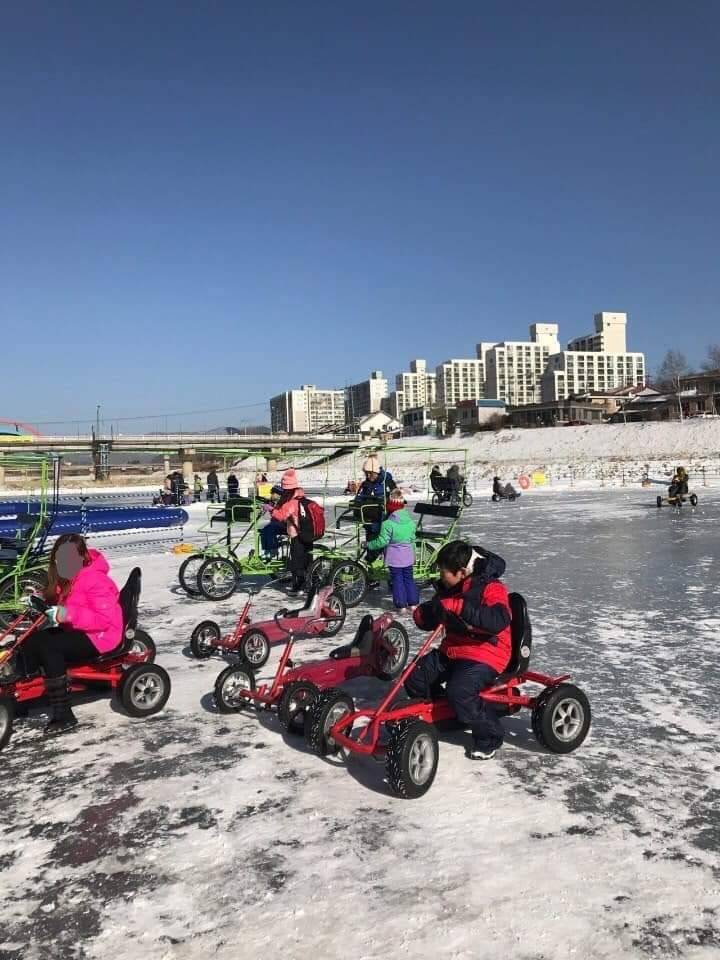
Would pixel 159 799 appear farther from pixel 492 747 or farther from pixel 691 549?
pixel 691 549

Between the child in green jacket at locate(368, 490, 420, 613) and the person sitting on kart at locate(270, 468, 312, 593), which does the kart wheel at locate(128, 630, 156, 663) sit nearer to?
the child in green jacket at locate(368, 490, 420, 613)

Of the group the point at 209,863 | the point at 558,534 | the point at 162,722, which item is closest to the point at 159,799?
the point at 209,863

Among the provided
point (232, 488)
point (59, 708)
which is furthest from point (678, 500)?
point (59, 708)

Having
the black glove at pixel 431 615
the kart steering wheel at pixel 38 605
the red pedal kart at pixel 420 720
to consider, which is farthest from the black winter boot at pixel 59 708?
the black glove at pixel 431 615

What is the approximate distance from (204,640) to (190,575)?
3.50m

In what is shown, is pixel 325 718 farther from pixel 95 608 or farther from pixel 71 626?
pixel 71 626

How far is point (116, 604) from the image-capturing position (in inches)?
208

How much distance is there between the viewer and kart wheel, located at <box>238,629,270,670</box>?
640 cm

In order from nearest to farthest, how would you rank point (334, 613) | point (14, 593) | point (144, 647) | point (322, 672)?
point (322, 672) < point (144, 647) < point (334, 613) < point (14, 593)

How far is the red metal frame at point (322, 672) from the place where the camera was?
5129mm

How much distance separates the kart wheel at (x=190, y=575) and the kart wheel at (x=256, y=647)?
140 inches

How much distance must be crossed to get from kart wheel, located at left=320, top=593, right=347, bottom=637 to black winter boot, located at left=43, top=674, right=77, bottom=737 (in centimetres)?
276

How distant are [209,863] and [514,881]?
1451mm

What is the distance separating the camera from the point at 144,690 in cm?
539
